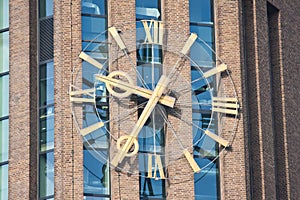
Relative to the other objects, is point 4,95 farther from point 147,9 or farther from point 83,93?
point 147,9

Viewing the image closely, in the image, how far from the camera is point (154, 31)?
44.3 metres

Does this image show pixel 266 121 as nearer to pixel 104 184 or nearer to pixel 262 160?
pixel 262 160

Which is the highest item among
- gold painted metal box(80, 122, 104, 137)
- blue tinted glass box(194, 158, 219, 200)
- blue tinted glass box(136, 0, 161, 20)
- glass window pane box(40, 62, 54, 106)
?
blue tinted glass box(136, 0, 161, 20)

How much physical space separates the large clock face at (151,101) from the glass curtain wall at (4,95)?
107 inches

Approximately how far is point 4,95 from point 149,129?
4.71 meters

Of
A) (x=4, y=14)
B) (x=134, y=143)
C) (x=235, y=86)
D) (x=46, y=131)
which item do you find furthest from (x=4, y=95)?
(x=235, y=86)

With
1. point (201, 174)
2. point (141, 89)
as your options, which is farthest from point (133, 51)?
point (201, 174)

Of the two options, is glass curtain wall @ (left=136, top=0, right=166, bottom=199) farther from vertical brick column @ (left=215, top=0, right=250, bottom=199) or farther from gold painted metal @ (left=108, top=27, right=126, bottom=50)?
vertical brick column @ (left=215, top=0, right=250, bottom=199)

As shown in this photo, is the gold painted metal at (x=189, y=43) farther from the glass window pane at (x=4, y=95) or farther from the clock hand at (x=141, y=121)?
the glass window pane at (x=4, y=95)

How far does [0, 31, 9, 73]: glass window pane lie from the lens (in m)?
45.7

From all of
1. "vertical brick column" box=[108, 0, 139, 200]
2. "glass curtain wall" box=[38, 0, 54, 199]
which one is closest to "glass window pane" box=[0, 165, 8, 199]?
"glass curtain wall" box=[38, 0, 54, 199]

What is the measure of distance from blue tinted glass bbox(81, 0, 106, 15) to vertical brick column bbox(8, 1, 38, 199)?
187 cm

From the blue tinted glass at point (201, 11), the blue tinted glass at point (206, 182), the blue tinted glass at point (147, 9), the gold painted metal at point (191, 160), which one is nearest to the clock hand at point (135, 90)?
the gold painted metal at point (191, 160)

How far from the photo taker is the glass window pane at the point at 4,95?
45250 mm
